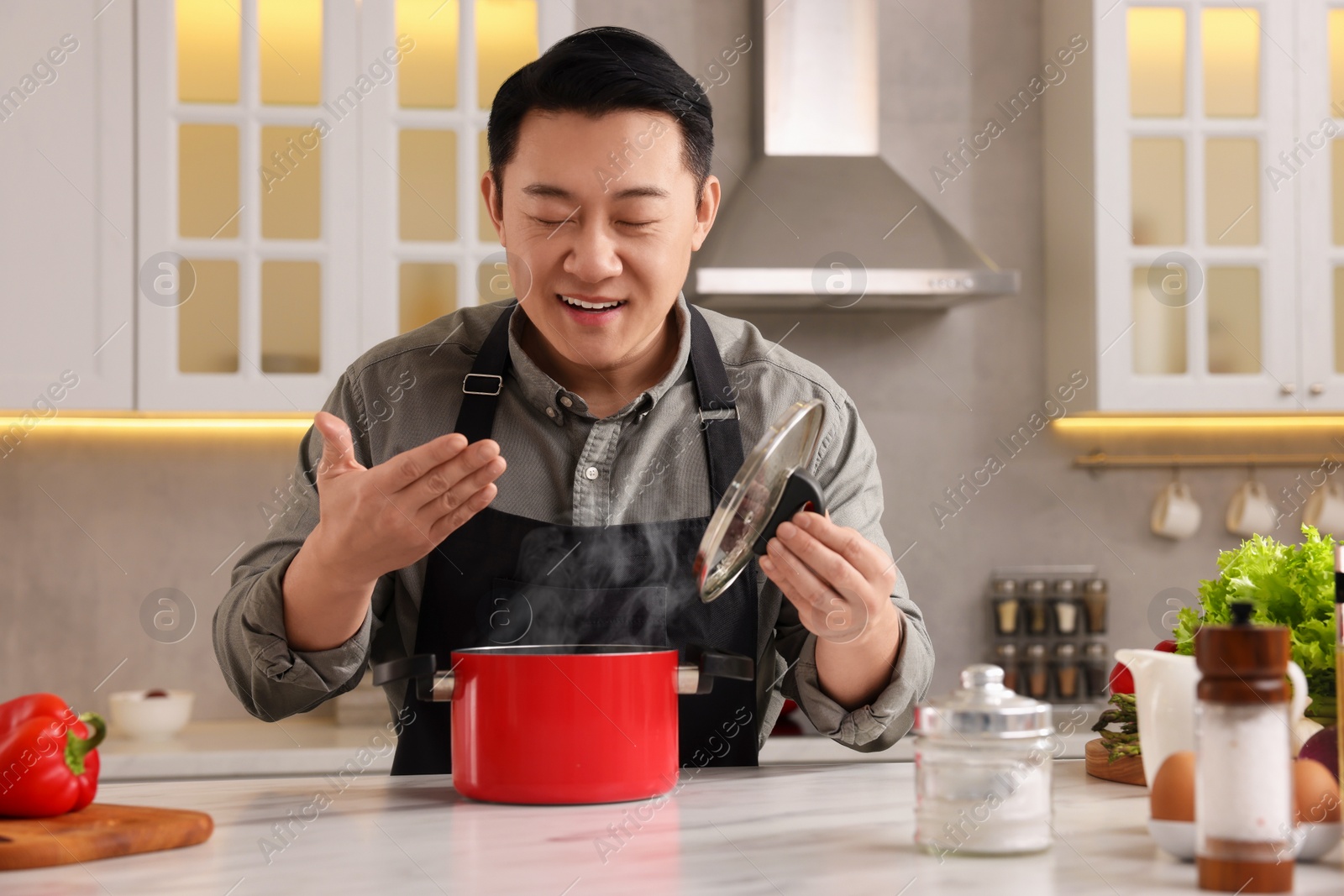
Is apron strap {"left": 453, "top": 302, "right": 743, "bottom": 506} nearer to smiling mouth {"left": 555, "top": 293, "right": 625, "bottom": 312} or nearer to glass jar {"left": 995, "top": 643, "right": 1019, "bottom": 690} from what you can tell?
smiling mouth {"left": 555, "top": 293, "right": 625, "bottom": 312}

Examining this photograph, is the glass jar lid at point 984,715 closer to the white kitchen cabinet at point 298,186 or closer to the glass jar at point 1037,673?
the white kitchen cabinet at point 298,186

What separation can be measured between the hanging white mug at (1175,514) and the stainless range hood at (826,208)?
78cm

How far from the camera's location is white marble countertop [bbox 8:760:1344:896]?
2.54 ft

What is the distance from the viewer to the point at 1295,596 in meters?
1.05

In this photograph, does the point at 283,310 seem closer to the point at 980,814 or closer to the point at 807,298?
the point at 807,298

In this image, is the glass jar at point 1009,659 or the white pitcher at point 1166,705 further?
the glass jar at point 1009,659

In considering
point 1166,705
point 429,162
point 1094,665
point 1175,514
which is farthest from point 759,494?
point 1175,514

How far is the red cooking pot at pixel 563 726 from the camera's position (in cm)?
99

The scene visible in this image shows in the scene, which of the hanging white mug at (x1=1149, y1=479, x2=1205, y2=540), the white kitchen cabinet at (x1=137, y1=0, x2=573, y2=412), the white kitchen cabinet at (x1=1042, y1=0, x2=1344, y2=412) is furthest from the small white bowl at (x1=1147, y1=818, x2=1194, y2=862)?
the hanging white mug at (x1=1149, y1=479, x2=1205, y2=540)

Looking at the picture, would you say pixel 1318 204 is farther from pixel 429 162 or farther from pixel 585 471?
pixel 585 471

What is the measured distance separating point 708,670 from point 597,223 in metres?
0.52

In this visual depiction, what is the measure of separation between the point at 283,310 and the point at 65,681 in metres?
1.07

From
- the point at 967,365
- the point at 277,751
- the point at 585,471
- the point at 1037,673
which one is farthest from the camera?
the point at 967,365

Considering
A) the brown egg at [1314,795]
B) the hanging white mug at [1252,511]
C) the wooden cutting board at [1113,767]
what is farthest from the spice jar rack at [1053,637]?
the brown egg at [1314,795]
